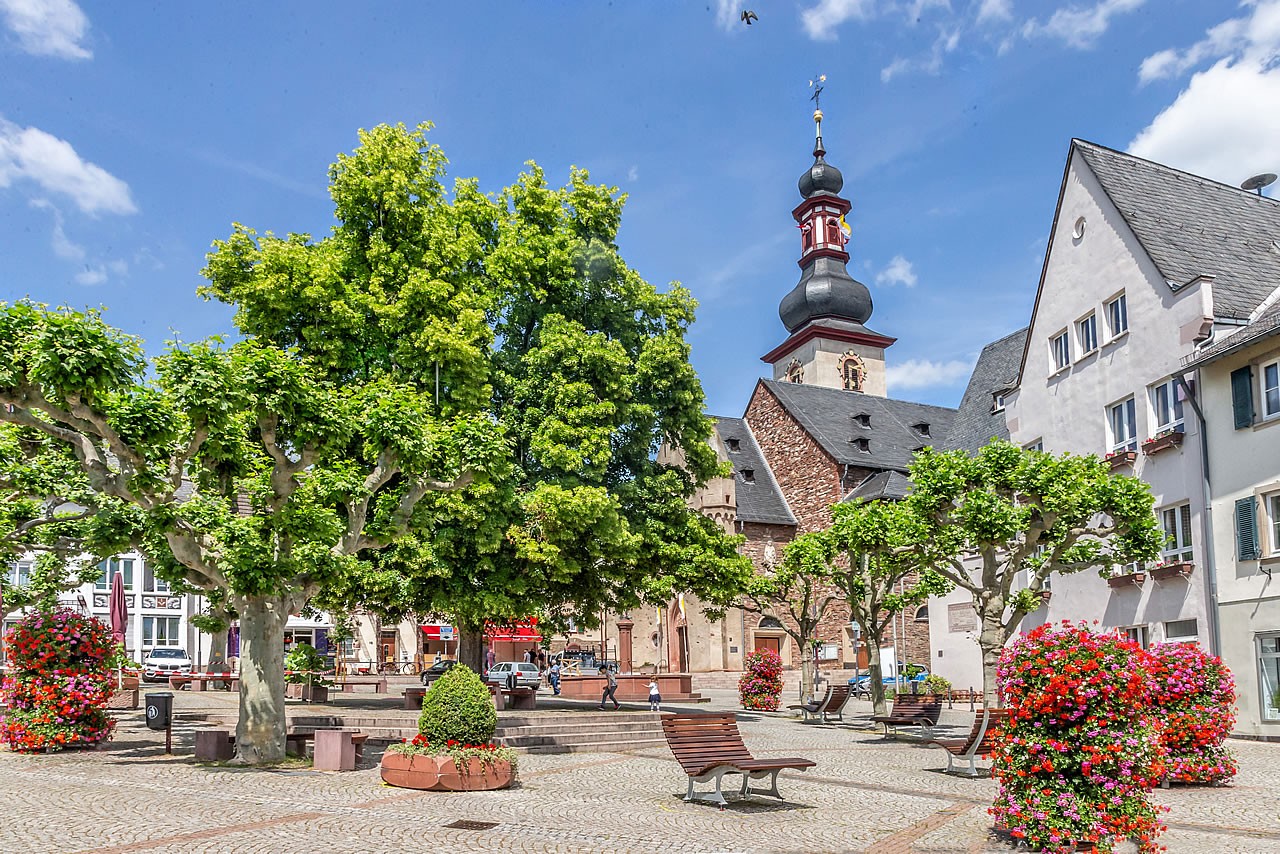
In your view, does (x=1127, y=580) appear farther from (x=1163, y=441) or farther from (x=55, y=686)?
(x=55, y=686)

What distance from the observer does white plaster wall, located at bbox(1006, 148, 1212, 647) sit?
2524cm

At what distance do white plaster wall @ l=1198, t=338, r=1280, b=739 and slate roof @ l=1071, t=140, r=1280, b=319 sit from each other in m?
2.24

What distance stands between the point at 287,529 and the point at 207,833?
5832 millimetres

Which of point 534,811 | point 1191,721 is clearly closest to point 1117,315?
point 1191,721

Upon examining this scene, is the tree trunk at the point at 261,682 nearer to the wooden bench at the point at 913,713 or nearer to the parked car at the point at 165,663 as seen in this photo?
the wooden bench at the point at 913,713

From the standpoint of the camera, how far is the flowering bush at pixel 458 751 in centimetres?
1408

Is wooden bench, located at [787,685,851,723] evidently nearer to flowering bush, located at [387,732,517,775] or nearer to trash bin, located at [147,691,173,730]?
flowering bush, located at [387,732,517,775]

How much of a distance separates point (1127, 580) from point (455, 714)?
19116 mm

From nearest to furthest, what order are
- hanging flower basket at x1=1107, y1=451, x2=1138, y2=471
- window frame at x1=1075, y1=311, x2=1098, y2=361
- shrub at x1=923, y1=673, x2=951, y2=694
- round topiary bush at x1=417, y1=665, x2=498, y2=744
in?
round topiary bush at x1=417, y1=665, x2=498, y2=744 < hanging flower basket at x1=1107, y1=451, x2=1138, y2=471 < window frame at x1=1075, y1=311, x2=1098, y2=361 < shrub at x1=923, y1=673, x2=951, y2=694

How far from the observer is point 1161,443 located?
25562 millimetres

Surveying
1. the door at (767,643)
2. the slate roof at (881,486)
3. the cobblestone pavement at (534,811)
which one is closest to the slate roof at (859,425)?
the slate roof at (881,486)

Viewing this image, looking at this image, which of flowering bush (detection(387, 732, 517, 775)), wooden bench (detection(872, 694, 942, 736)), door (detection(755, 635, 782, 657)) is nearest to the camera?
flowering bush (detection(387, 732, 517, 775))

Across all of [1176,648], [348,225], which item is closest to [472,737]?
[1176,648]

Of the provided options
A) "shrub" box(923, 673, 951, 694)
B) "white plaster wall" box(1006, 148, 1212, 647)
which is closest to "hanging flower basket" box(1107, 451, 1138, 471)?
"white plaster wall" box(1006, 148, 1212, 647)
